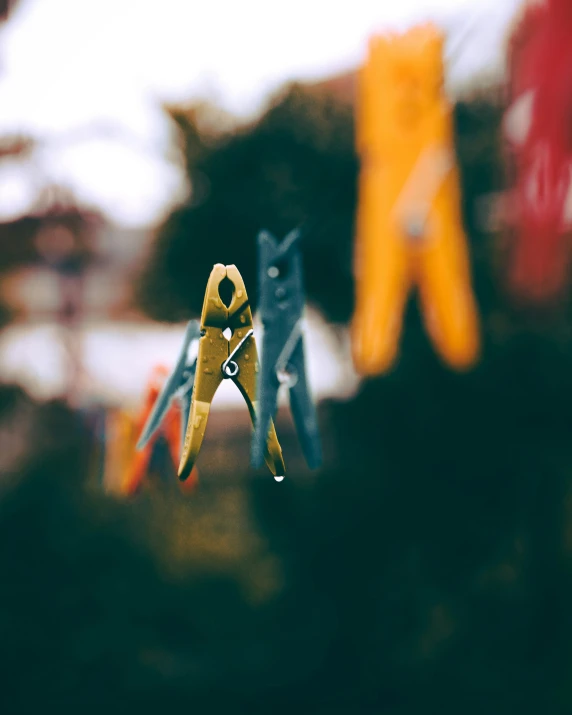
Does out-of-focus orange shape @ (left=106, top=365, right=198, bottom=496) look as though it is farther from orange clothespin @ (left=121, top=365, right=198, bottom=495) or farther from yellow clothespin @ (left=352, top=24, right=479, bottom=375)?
yellow clothespin @ (left=352, top=24, right=479, bottom=375)

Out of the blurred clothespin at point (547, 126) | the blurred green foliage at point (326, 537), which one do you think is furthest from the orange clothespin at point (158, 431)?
the blurred green foliage at point (326, 537)

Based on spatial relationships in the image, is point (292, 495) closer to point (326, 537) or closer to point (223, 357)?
point (326, 537)

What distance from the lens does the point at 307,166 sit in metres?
3.47

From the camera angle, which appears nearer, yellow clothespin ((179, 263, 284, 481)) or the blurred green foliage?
yellow clothespin ((179, 263, 284, 481))

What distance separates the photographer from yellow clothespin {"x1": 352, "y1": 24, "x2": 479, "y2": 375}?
1.41 meters

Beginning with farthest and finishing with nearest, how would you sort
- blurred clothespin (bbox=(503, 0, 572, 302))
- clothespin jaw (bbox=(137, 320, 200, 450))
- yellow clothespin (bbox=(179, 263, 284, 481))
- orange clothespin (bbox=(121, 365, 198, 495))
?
blurred clothespin (bbox=(503, 0, 572, 302)), orange clothespin (bbox=(121, 365, 198, 495)), clothespin jaw (bbox=(137, 320, 200, 450)), yellow clothespin (bbox=(179, 263, 284, 481))

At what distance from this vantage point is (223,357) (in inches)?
33.0

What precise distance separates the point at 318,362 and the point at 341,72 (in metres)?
1.33

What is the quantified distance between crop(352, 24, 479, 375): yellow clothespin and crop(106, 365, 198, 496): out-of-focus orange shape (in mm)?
406

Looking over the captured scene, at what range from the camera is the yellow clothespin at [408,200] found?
1409 mm

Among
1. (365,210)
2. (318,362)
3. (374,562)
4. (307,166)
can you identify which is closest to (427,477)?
(374,562)

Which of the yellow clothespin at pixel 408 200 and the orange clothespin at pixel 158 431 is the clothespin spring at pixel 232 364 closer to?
the orange clothespin at pixel 158 431

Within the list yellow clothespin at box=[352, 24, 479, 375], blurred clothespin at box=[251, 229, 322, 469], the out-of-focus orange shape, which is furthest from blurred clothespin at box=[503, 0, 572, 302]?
the out-of-focus orange shape

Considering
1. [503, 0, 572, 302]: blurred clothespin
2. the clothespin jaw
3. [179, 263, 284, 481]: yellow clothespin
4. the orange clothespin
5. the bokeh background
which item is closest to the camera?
[179, 263, 284, 481]: yellow clothespin
